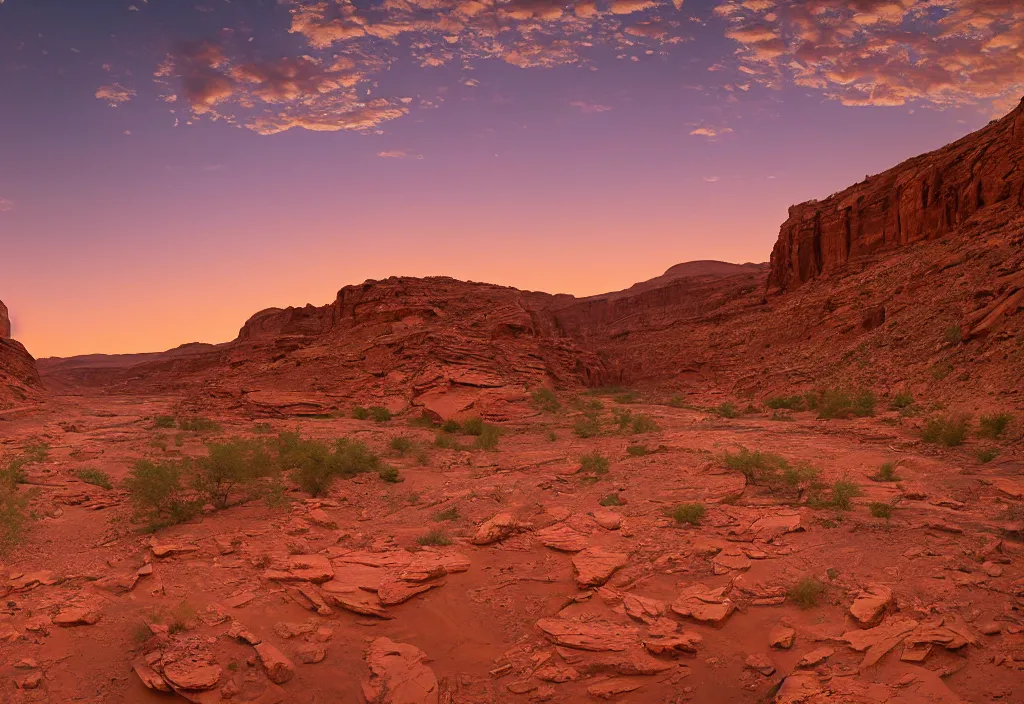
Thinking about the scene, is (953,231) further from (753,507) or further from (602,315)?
(602,315)

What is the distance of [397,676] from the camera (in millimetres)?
5051

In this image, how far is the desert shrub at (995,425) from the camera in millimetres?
11117

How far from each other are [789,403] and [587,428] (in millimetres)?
8991

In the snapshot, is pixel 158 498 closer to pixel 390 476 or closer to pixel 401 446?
pixel 390 476

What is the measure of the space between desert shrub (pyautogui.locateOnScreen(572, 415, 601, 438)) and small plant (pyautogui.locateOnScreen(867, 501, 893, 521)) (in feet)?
30.4

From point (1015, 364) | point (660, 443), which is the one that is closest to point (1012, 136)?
point (1015, 364)

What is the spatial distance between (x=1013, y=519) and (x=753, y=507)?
2857 millimetres

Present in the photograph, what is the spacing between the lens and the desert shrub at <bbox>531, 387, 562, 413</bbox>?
22875mm

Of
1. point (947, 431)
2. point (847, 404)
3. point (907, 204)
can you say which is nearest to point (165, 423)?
point (847, 404)

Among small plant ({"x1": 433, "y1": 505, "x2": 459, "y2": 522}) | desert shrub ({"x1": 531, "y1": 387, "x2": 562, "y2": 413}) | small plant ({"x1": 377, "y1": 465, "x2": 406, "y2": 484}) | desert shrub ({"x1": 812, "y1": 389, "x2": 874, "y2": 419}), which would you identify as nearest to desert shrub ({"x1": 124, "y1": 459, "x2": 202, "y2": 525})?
small plant ({"x1": 377, "y1": 465, "x2": 406, "y2": 484})

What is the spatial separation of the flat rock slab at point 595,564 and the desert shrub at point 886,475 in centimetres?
517

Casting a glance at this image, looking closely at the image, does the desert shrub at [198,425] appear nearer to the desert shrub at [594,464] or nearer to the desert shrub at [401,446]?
the desert shrub at [401,446]

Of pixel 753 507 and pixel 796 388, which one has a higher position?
pixel 796 388

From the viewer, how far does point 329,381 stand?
2541 centimetres
